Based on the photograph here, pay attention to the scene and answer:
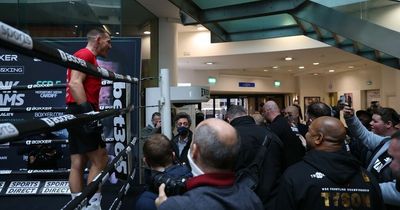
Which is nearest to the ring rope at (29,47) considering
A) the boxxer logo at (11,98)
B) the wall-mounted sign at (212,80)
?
the boxxer logo at (11,98)

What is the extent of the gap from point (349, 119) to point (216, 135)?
7.46 feet

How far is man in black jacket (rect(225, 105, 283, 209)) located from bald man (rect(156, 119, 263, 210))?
4.20 ft

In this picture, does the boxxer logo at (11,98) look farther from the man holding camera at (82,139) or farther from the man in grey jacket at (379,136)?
the man in grey jacket at (379,136)

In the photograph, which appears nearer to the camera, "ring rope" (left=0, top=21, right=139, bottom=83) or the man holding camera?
"ring rope" (left=0, top=21, right=139, bottom=83)

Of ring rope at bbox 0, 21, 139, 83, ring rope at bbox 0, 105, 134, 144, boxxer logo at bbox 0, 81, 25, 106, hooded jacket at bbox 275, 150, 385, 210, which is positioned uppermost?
ring rope at bbox 0, 21, 139, 83

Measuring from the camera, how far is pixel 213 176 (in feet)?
3.92

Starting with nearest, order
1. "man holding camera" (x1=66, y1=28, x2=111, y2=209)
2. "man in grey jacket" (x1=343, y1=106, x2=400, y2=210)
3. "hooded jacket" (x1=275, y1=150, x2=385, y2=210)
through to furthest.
Result: "hooded jacket" (x1=275, y1=150, x2=385, y2=210), "man holding camera" (x1=66, y1=28, x2=111, y2=209), "man in grey jacket" (x1=343, y1=106, x2=400, y2=210)

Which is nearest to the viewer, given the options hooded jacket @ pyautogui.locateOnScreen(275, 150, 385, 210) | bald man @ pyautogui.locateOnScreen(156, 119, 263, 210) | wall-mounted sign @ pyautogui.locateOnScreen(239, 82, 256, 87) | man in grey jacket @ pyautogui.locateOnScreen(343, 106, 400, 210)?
bald man @ pyautogui.locateOnScreen(156, 119, 263, 210)

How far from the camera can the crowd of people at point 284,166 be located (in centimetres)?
120

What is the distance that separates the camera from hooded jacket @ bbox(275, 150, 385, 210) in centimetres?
184

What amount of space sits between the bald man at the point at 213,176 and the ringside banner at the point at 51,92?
8.57 ft

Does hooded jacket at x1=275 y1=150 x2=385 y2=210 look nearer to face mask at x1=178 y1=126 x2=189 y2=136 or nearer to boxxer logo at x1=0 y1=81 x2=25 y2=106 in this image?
face mask at x1=178 y1=126 x2=189 y2=136

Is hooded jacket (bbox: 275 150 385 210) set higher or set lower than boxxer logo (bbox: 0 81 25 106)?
lower

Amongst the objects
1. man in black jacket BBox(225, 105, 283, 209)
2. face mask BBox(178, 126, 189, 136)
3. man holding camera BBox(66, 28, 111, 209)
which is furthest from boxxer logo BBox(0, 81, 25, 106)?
man in black jacket BBox(225, 105, 283, 209)
